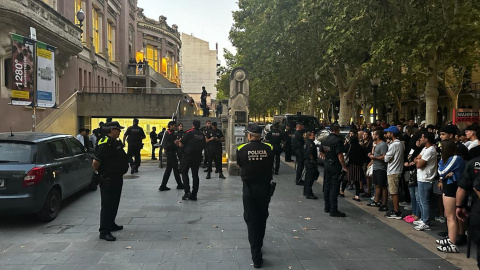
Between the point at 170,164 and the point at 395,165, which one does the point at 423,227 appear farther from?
the point at 170,164

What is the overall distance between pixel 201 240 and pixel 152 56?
44.0m

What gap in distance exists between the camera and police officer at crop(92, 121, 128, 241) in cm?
592

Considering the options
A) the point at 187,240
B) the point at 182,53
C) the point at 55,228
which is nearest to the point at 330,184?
the point at 187,240

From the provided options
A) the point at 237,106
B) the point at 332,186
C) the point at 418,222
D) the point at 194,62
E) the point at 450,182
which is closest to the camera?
the point at 450,182

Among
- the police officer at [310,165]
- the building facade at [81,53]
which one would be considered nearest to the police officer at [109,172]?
the police officer at [310,165]

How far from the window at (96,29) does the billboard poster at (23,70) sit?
54.2 feet

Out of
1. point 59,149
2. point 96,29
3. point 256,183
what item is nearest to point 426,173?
point 256,183

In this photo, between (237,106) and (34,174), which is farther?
(237,106)

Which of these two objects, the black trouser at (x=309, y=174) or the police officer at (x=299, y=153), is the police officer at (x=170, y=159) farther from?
the police officer at (x=299, y=153)

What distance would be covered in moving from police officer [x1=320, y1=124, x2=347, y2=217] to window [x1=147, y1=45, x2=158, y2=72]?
41623mm

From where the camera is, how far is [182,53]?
84.2 meters

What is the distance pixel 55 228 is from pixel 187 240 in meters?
2.51

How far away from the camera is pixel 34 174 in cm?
629

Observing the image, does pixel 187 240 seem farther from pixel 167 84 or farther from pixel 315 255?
pixel 167 84
